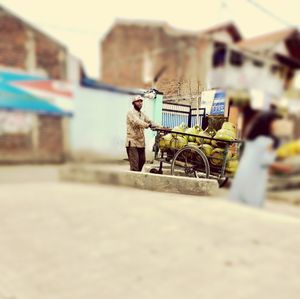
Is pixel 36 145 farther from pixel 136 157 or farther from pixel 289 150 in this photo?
pixel 289 150

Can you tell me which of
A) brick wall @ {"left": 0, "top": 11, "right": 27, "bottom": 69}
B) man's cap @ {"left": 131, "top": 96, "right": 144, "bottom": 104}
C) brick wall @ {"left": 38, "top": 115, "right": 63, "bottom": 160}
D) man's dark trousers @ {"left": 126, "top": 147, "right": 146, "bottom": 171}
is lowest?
man's dark trousers @ {"left": 126, "top": 147, "right": 146, "bottom": 171}

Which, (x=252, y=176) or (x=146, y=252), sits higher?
(x=252, y=176)

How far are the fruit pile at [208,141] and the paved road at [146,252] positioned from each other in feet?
39.2

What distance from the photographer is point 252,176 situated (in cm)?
29

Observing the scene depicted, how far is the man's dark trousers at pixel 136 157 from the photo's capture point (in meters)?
0.38

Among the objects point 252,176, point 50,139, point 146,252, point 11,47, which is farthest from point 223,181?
point 146,252

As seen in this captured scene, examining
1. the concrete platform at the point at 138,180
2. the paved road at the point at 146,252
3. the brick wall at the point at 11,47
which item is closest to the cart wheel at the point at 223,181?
the concrete platform at the point at 138,180

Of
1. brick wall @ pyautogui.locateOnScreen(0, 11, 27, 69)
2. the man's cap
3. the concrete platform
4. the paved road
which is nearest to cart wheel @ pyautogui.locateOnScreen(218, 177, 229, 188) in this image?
the concrete platform

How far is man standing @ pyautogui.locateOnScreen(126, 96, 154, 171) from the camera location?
383mm

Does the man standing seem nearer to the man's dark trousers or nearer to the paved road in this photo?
the man's dark trousers

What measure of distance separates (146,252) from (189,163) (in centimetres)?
1713

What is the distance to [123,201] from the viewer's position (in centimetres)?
2128

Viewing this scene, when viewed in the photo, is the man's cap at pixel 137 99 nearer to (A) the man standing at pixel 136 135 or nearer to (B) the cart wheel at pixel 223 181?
(A) the man standing at pixel 136 135

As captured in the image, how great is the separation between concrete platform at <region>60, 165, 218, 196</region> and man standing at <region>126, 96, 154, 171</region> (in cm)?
2
